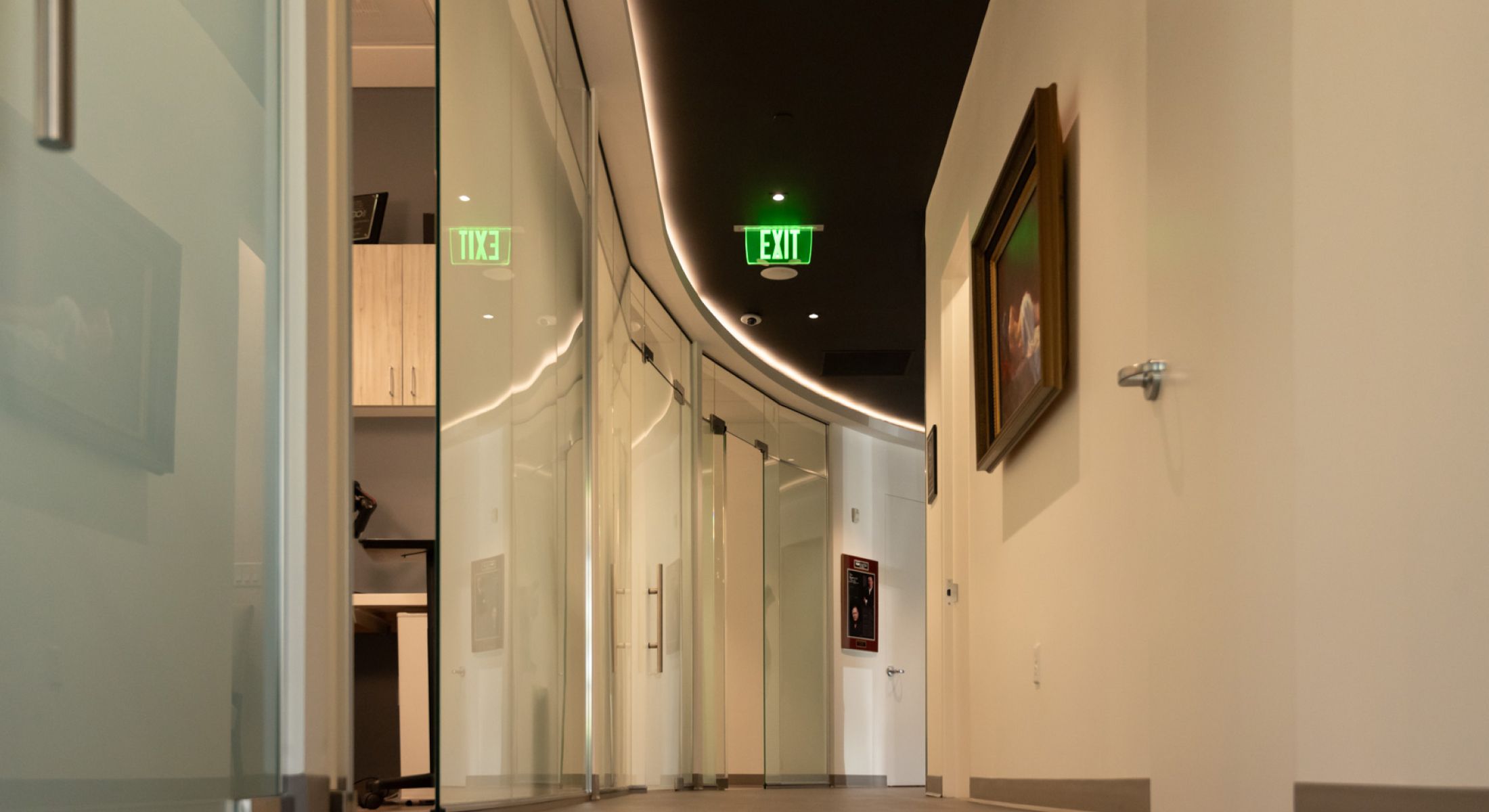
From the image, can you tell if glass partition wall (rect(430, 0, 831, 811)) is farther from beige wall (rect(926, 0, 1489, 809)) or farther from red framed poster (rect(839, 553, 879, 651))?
red framed poster (rect(839, 553, 879, 651))

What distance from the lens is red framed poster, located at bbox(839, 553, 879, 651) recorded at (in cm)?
1312

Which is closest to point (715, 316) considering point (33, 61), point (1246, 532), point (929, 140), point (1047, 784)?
point (929, 140)

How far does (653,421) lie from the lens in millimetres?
8812

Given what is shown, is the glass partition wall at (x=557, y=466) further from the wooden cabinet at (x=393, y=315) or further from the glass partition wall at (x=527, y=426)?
the wooden cabinet at (x=393, y=315)

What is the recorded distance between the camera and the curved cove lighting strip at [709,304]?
5.82 metres

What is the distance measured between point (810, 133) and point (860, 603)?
7752 millimetres

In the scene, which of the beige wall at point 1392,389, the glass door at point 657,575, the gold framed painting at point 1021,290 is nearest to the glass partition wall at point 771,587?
the glass door at point 657,575

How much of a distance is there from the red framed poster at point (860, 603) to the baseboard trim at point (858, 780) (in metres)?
1.23

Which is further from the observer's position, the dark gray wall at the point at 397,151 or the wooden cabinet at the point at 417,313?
the dark gray wall at the point at 397,151

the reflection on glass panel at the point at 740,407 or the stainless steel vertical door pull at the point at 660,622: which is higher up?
the reflection on glass panel at the point at 740,407

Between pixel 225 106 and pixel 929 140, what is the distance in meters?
5.29

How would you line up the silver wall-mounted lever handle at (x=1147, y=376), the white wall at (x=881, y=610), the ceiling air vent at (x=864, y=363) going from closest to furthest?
the silver wall-mounted lever handle at (x=1147, y=376), the ceiling air vent at (x=864, y=363), the white wall at (x=881, y=610)

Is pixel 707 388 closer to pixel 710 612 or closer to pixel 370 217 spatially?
pixel 710 612

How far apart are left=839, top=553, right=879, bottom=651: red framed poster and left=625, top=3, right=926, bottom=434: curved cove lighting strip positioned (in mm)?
1506
